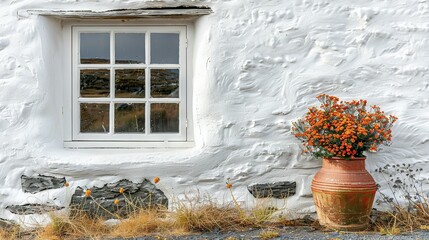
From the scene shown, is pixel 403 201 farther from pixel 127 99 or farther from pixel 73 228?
pixel 73 228

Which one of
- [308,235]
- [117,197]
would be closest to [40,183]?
[117,197]

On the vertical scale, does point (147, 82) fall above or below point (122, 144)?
above

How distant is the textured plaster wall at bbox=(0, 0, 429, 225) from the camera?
4828 mm

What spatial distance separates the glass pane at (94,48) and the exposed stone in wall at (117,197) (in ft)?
3.62

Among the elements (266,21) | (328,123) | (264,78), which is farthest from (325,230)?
(266,21)

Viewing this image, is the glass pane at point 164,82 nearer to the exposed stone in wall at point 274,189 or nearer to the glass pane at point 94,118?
the glass pane at point 94,118

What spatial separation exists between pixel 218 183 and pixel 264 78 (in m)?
0.95

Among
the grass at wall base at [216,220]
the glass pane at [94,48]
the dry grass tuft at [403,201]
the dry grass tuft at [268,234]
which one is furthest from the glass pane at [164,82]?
the dry grass tuft at [403,201]

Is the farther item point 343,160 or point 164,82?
point 164,82

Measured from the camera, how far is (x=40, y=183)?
481 cm

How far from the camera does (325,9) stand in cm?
489

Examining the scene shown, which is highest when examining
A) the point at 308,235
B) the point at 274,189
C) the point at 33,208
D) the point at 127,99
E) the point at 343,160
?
the point at 127,99

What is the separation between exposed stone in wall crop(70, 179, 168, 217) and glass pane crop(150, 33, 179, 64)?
107 cm

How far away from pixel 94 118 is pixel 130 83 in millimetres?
438
